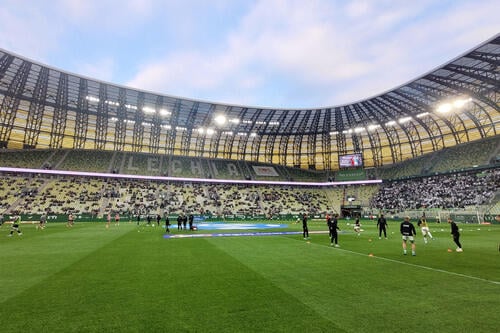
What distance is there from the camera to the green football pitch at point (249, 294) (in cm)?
530

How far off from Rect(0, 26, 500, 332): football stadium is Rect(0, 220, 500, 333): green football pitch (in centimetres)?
6

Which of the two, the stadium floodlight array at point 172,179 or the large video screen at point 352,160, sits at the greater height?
the large video screen at point 352,160

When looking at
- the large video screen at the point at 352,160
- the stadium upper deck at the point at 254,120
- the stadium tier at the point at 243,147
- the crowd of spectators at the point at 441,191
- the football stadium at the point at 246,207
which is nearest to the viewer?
the football stadium at the point at 246,207

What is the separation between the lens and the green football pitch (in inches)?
209

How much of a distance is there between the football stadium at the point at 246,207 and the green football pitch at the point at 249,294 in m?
0.06

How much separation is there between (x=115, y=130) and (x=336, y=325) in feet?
216

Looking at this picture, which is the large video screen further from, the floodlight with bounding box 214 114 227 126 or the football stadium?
the floodlight with bounding box 214 114 227 126

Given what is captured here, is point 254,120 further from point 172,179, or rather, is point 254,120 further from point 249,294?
point 249,294

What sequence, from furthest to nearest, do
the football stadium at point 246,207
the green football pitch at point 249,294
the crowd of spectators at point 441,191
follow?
1. the crowd of spectators at point 441,191
2. the football stadium at point 246,207
3. the green football pitch at point 249,294

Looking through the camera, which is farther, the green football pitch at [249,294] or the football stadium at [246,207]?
the football stadium at [246,207]

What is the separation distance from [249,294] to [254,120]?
56.8m

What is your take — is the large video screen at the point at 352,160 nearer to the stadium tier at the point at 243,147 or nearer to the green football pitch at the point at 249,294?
the stadium tier at the point at 243,147

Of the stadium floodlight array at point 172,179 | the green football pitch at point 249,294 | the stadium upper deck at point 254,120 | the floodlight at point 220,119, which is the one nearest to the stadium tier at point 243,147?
the stadium upper deck at point 254,120

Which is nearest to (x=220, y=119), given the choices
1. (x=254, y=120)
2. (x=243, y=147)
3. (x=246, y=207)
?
(x=254, y=120)
